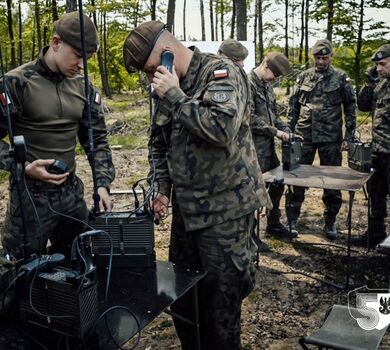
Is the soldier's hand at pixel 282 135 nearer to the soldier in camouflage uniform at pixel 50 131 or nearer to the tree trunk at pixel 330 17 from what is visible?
the soldier in camouflage uniform at pixel 50 131

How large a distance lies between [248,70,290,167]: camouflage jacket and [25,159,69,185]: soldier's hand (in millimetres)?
2712

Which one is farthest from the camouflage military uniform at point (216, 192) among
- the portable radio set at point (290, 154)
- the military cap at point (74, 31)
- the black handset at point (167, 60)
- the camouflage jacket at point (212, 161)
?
the portable radio set at point (290, 154)

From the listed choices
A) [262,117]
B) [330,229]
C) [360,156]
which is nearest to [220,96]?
[360,156]

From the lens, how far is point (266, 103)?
4867mm

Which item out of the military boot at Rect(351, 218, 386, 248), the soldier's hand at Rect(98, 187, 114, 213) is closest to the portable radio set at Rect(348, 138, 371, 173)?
the military boot at Rect(351, 218, 386, 248)

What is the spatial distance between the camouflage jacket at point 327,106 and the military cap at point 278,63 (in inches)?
34.2

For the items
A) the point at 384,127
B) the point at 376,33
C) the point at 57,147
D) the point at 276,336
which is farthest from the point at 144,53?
the point at 376,33

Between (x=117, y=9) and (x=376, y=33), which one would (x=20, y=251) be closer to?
(x=376, y=33)

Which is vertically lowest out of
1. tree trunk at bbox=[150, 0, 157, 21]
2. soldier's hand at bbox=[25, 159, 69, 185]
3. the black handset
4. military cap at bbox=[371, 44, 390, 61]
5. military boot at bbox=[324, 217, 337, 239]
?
military boot at bbox=[324, 217, 337, 239]

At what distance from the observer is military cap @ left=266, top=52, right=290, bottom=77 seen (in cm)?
459

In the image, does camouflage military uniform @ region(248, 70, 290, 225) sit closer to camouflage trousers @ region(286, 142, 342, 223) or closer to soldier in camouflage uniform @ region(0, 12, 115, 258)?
camouflage trousers @ region(286, 142, 342, 223)

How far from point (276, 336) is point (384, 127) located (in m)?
2.41

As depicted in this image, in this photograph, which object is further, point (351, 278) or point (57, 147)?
point (351, 278)

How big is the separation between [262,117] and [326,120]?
0.92m
